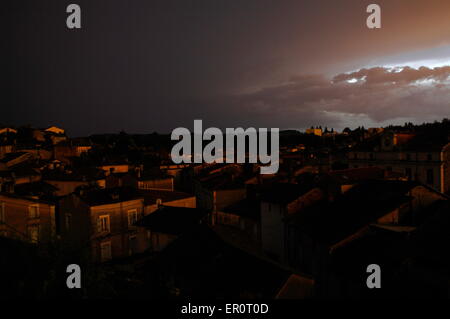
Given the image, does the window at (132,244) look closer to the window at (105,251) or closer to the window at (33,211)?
the window at (105,251)

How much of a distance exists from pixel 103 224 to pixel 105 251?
1941 millimetres

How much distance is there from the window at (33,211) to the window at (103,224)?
4.62 metres

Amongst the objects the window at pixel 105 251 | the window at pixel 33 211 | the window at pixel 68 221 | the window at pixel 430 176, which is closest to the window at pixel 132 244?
the window at pixel 105 251

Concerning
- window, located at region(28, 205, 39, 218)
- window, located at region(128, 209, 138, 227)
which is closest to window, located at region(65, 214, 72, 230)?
window, located at region(28, 205, 39, 218)

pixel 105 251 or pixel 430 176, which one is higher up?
pixel 430 176

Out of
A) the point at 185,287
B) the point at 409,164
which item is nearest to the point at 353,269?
the point at 185,287

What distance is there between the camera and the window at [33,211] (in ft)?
83.7

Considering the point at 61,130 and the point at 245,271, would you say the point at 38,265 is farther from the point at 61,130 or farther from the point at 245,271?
the point at 61,130

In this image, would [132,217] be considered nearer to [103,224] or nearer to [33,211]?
[103,224]

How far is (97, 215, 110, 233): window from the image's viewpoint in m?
25.5

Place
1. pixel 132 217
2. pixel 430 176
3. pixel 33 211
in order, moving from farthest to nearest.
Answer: pixel 430 176 → pixel 132 217 → pixel 33 211

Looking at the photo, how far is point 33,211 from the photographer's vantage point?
84.4 feet

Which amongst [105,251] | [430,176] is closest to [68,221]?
→ [105,251]

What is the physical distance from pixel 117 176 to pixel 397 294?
35.9m
